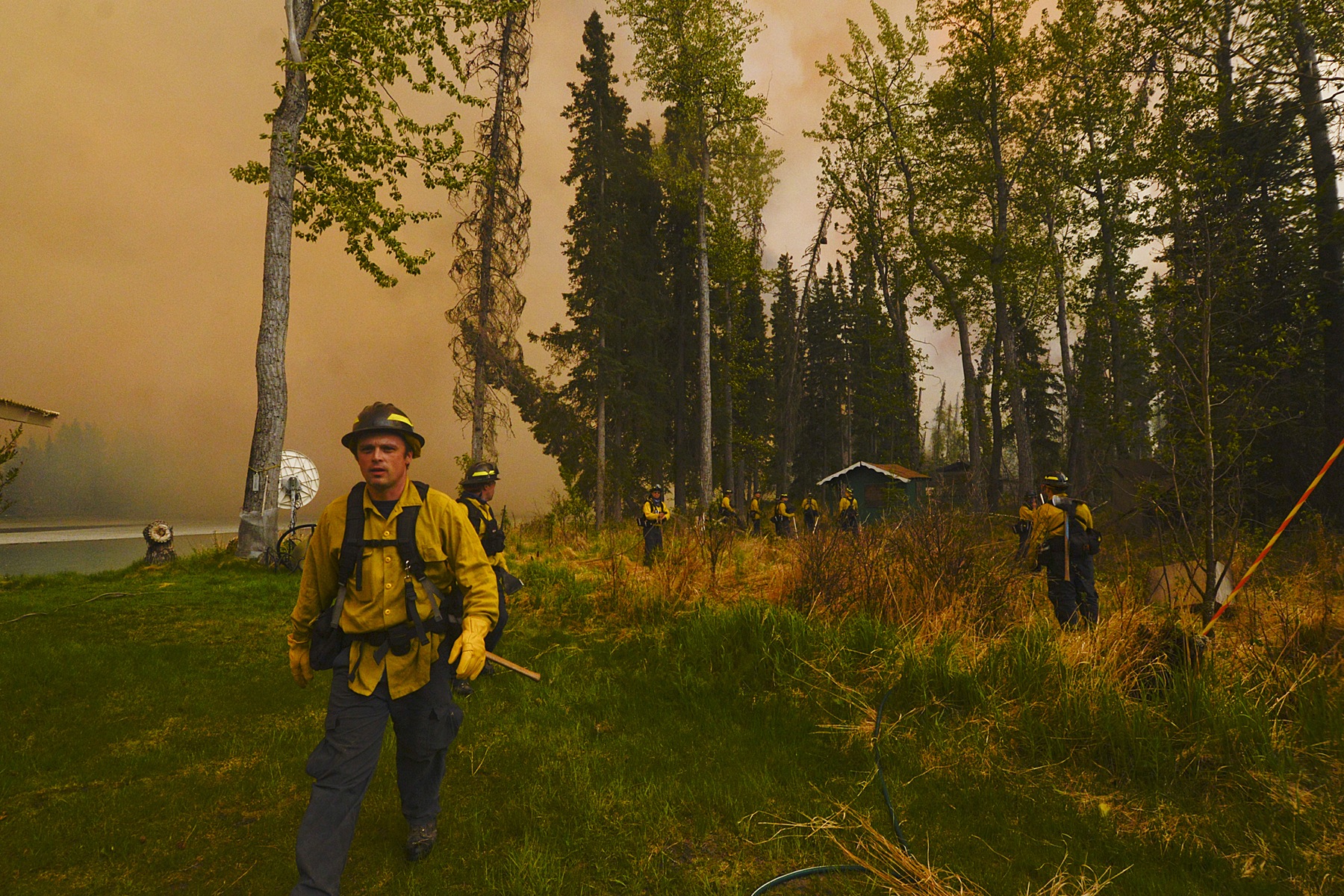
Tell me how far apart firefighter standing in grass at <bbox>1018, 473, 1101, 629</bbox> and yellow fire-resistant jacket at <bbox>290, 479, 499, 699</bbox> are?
6.47 metres

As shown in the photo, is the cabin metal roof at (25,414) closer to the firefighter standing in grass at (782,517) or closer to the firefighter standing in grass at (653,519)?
the firefighter standing in grass at (653,519)

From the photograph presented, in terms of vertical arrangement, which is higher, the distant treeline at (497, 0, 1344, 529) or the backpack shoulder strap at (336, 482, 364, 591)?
the distant treeline at (497, 0, 1344, 529)

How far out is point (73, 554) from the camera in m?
30.8

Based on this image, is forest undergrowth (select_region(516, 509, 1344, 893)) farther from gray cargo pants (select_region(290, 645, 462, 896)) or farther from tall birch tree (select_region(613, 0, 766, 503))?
tall birch tree (select_region(613, 0, 766, 503))

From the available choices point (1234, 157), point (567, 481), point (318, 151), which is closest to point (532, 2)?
point (318, 151)

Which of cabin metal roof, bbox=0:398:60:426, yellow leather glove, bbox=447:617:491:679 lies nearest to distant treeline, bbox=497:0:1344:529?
yellow leather glove, bbox=447:617:491:679

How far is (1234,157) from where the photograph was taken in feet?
21.9

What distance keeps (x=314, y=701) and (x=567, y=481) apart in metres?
14.8

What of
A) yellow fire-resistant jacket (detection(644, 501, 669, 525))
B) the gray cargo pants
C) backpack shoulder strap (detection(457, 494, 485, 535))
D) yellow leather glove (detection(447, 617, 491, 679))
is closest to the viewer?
the gray cargo pants

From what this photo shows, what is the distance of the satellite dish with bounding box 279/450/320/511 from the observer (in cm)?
1159

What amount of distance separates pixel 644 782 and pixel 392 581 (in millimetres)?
2087

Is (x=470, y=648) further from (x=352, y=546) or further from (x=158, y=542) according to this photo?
(x=158, y=542)

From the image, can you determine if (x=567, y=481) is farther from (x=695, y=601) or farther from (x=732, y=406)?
(x=695, y=601)

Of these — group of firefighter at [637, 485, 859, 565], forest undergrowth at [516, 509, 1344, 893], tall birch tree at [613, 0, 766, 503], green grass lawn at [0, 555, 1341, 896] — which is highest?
tall birch tree at [613, 0, 766, 503]
